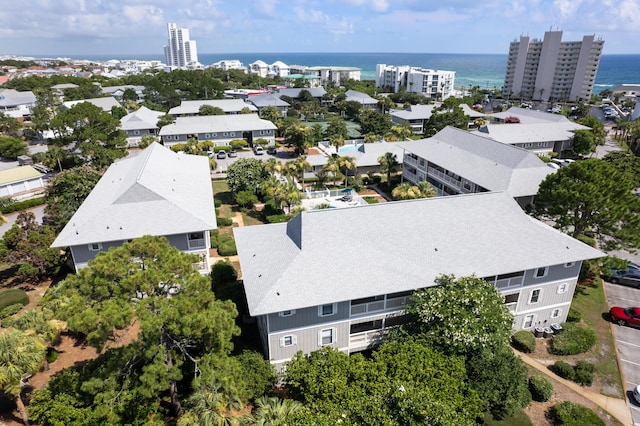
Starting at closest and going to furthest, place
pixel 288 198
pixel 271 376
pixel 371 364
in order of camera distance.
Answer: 1. pixel 371 364
2. pixel 271 376
3. pixel 288 198

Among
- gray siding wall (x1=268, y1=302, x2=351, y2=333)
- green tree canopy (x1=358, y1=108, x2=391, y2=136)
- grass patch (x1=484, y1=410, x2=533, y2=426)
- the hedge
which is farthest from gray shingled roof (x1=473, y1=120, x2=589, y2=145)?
the hedge

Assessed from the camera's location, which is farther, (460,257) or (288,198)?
(288,198)

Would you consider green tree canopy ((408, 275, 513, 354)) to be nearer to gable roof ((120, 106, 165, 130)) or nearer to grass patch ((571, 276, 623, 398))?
grass patch ((571, 276, 623, 398))

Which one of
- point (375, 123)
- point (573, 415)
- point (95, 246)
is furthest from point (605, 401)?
point (375, 123)

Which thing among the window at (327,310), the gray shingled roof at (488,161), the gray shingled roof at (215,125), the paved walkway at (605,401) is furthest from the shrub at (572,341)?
the gray shingled roof at (215,125)

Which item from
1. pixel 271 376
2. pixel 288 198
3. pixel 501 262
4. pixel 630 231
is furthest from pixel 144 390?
pixel 630 231

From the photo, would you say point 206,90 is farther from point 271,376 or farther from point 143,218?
point 271,376
